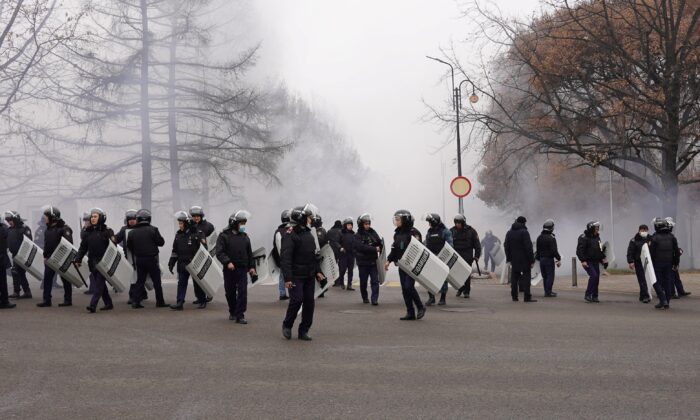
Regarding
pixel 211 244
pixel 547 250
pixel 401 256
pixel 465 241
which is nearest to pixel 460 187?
pixel 547 250

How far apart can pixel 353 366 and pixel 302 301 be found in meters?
2.22

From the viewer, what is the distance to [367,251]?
15141mm

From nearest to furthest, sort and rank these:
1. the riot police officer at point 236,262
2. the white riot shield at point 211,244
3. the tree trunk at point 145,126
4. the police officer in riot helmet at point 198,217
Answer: the riot police officer at point 236,262 → the police officer in riot helmet at point 198,217 → the white riot shield at point 211,244 → the tree trunk at point 145,126

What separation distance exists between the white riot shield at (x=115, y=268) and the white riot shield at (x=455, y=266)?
18.1ft

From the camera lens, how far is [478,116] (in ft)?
78.5

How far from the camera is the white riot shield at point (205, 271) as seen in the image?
46.4 feet

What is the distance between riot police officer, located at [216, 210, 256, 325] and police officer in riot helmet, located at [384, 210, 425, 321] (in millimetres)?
2129

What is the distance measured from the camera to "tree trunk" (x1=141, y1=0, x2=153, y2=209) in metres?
30.8

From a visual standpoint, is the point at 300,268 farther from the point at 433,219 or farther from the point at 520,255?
the point at 520,255

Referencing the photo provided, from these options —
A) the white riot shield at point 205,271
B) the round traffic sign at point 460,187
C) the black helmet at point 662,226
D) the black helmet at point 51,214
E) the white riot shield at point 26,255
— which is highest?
the round traffic sign at point 460,187

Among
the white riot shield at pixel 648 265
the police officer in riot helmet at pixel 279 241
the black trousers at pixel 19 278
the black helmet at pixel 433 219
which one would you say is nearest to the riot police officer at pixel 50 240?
the black trousers at pixel 19 278

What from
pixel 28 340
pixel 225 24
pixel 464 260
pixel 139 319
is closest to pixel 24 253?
pixel 139 319

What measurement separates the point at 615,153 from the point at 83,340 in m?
17.6

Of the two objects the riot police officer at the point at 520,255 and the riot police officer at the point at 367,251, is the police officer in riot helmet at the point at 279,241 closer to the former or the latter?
the riot police officer at the point at 367,251
